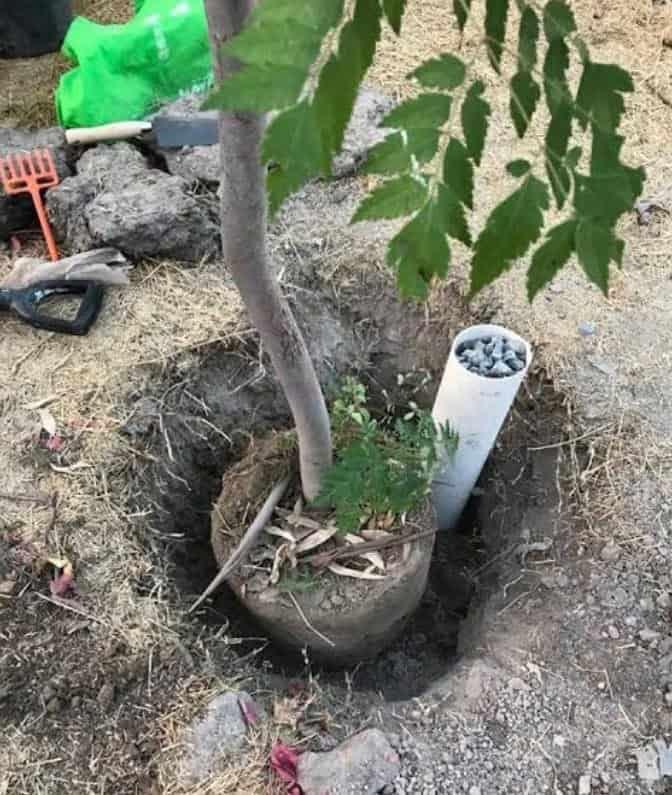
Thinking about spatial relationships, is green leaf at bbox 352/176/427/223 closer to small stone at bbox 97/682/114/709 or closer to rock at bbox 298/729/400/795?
rock at bbox 298/729/400/795

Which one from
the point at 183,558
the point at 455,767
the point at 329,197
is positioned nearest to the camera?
the point at 455,767

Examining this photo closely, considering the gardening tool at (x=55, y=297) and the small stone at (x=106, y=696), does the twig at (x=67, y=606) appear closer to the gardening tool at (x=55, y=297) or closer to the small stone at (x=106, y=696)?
the small stone at (x=106, y=696)

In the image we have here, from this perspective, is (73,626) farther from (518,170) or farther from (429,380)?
(518,170)

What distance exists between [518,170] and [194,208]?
2.02m

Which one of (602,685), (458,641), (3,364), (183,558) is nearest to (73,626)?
(183,558)

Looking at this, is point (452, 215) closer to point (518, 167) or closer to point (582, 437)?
point (518, 167)

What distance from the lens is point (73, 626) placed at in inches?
80.6

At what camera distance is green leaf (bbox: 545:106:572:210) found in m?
0.88

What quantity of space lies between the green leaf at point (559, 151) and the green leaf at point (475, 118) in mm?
66

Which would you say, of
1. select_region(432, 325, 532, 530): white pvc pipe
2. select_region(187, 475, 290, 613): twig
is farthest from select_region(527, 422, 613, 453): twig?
select_region(187, 475, 290, 613): twig

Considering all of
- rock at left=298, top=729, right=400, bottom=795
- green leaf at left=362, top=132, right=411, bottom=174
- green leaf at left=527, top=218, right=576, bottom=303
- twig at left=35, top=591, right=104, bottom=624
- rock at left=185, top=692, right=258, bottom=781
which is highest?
green leaf at left=362, top=132, right=411, bottom=174

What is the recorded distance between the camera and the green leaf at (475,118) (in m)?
0.89

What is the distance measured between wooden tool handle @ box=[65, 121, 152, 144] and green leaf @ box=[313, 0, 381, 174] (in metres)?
2.44

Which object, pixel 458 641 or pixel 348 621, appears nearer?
pixel 348 621
